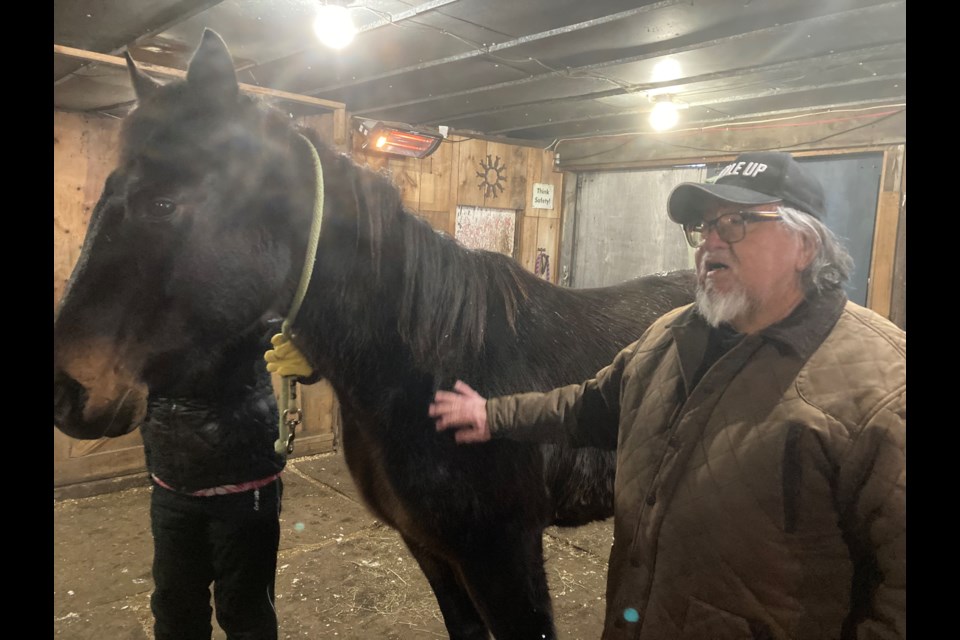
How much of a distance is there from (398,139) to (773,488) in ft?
11.7

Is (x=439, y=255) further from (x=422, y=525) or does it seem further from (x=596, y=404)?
(x=422, y=525)

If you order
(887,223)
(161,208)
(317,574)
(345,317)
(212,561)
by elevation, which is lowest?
(317,574)

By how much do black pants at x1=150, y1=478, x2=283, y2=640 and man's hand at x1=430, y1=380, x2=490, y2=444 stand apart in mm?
675

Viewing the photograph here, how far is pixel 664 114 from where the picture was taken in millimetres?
3537

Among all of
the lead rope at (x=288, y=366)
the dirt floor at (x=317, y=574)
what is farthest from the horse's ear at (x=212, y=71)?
the dirt floor at (x=317, y=574)

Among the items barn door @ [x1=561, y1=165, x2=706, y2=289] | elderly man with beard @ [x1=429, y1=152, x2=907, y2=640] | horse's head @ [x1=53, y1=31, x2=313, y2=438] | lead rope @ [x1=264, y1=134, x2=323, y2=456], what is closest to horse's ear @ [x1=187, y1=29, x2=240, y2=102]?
horse's head @ [x1=53, y1=31, x2=313, y2=438]

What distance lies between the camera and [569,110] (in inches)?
153

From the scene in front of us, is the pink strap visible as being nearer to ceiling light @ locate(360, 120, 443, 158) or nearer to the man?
the man

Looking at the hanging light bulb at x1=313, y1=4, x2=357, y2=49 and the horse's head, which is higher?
the hanging light bulb at x1=313, y1=4, x2=357, y2=49

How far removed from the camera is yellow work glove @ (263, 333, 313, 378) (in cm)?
139

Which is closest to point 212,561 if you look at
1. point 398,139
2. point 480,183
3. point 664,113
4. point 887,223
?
point 887,223

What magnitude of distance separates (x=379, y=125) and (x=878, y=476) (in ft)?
12.0

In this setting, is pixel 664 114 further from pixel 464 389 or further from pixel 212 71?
pixel 212 71
